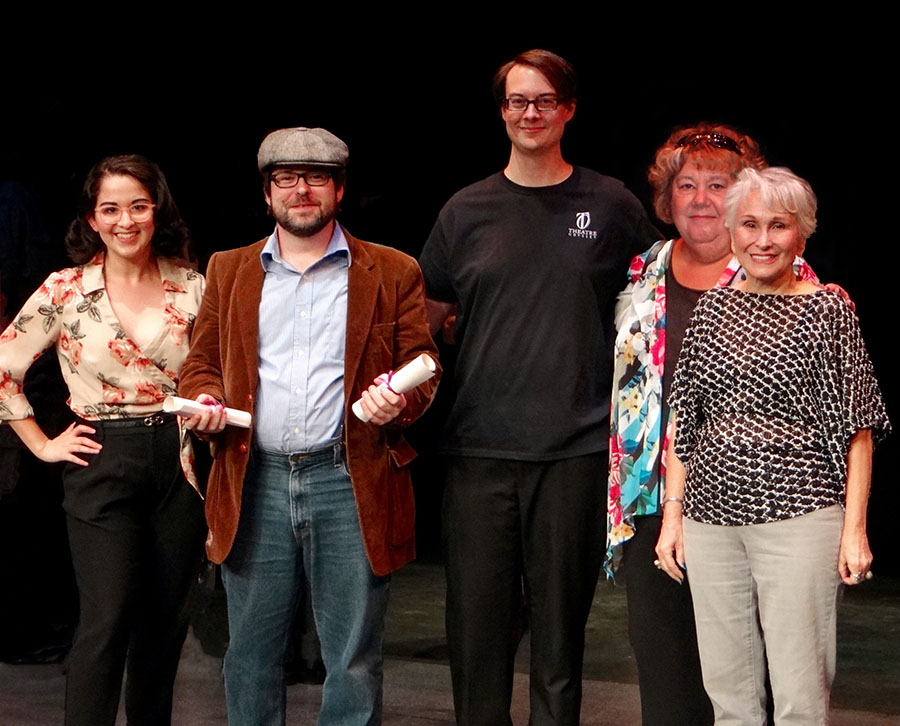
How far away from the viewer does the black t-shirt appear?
363 centimetres

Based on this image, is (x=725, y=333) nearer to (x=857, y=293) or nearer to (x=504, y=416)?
(x=504, y=416)

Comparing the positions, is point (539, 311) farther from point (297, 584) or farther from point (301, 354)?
point (297, 584)

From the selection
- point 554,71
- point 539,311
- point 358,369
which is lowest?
point 358,369

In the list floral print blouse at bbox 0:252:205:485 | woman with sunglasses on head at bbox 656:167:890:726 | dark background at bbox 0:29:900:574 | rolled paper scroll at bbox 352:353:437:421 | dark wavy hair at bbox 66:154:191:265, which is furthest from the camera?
dark background at bbox 0:29:900:574

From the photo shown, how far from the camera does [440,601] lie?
22.1 feet

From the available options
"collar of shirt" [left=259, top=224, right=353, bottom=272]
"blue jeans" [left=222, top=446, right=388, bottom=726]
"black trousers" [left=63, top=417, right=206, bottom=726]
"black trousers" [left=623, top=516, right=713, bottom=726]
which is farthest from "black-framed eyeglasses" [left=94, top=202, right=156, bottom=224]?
"black trousers" [left=623, top=516, right=713, bottom=726]

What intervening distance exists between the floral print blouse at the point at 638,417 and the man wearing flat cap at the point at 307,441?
456mm

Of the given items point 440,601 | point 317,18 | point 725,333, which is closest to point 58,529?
point 440,601

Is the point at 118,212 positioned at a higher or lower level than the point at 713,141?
lower

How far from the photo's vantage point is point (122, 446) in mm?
3691

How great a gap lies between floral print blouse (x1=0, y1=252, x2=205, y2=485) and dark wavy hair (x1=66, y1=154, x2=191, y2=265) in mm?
58

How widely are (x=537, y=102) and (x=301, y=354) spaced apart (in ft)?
2.77

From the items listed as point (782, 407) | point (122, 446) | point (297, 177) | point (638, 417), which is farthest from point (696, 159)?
point (122, 446)

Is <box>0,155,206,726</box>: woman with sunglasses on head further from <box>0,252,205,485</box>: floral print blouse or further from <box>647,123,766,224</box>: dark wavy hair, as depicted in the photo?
<box>647,123,766,224</box>: dark wavy hair
